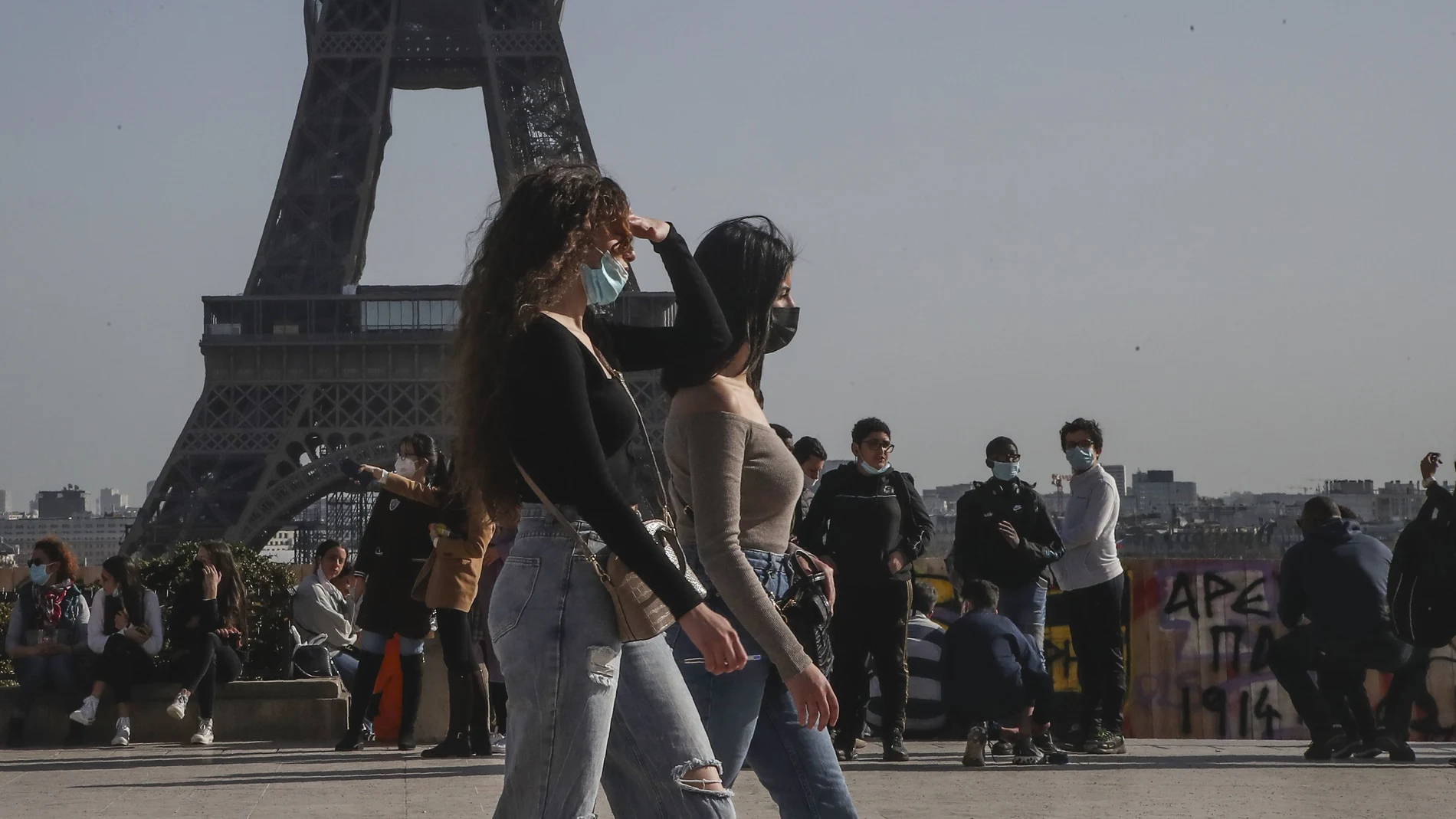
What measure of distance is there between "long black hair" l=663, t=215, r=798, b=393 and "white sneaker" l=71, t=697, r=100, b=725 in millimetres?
7917

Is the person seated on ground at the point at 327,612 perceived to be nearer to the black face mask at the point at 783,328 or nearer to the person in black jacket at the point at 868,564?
the person in black jacket at the point at 868,564

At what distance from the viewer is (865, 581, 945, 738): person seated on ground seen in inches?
452

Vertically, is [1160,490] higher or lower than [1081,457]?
higher

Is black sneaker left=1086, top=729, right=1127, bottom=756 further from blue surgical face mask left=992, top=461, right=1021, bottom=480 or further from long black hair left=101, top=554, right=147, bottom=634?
long black hair left=101, top=554, right=147, bottom=634

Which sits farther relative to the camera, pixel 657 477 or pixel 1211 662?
pixel 1211 662

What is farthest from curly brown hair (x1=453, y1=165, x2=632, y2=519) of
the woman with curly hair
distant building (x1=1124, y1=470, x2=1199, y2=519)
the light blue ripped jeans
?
distant building (x1=1124, y1=470, x2=1199, y2=519)

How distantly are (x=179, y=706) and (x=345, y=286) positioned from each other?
4105 cm

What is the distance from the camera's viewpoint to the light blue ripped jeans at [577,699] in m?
3.54

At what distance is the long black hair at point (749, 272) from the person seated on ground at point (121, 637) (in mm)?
7771

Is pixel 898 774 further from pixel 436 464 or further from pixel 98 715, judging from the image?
pixel 98 715

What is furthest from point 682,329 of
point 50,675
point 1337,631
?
point 50,675

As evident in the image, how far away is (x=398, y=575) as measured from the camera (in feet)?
33.7

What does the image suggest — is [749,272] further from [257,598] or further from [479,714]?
[257,598]

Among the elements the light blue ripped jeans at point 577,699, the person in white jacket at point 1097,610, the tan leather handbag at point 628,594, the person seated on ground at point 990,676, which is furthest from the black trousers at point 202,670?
the tan leather handbag at point 628,594
